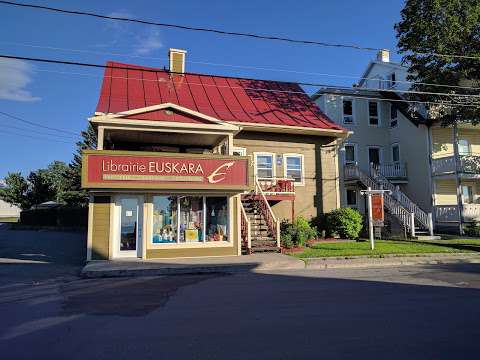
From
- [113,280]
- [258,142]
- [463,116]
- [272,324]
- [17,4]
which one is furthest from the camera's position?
[463,116]

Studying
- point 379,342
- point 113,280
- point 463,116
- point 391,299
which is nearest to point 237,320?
point 379,342

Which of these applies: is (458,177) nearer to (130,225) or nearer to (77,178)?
(130,225)

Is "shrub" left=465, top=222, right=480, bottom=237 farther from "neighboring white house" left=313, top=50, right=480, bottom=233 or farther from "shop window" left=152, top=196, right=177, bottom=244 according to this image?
"shop window" left=152, top=196, right=177, bottom=244

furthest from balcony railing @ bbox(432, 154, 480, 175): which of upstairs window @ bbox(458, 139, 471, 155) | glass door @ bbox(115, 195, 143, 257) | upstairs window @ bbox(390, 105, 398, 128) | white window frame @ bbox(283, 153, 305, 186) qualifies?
glass door @ bbox(115, 195, 143, 257)

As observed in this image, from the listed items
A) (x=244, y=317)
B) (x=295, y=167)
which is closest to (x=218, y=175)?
(x=295, y=167)

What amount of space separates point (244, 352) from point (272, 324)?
1.48 meters

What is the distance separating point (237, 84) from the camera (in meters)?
24.6

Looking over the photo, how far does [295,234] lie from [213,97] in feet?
28.3

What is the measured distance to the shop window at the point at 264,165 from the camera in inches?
826

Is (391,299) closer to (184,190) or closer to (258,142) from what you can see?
(184,190)

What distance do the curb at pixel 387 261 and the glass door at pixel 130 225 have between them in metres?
6.20

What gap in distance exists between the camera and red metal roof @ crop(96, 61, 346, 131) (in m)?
20.0

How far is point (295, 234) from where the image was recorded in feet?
59.5

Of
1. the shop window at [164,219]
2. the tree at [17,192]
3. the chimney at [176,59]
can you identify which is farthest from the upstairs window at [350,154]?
the tree at [17,192]
